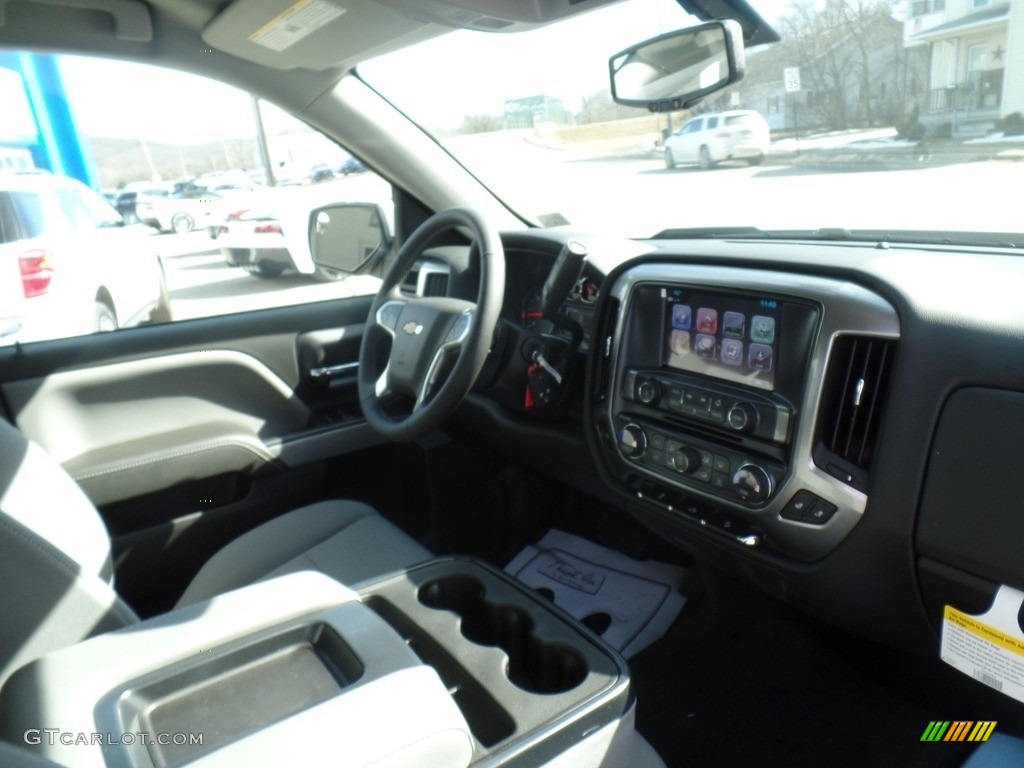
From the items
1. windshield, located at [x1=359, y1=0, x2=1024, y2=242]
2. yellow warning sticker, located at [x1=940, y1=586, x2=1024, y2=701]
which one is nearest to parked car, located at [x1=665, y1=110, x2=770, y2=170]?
windshield, located at [x1=359, y1=0, x2=1024, y2=242]

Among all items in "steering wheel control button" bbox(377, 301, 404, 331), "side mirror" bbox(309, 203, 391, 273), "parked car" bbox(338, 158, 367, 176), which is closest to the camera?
"steering wheel control button" bbox(377, 301, 404, 331)

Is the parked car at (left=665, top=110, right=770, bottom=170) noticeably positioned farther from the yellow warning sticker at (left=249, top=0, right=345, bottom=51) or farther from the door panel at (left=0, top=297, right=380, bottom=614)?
the door panel at (left=0, top=297, right=380, bottom=614)

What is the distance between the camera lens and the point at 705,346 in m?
1.74

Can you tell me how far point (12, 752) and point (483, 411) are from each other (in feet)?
6.24

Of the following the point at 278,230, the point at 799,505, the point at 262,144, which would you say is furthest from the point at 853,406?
the point at 278,230

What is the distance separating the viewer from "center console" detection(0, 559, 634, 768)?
1.10 m

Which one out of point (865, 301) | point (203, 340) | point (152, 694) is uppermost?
point (865, 301)

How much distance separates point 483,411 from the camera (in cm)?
254

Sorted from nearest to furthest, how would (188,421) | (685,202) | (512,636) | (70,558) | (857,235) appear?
1. (70,558)
2. (512,636)
3. (857,235)
4. (685,202)
5. (188,421)

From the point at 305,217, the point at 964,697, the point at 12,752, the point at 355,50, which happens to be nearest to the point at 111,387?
the point at 305,217

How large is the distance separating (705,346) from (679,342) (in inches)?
3.0

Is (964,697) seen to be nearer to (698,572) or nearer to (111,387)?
(698,572)

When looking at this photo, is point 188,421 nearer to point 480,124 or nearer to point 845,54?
point 480,124

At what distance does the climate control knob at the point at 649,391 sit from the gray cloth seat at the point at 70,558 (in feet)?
2.03
